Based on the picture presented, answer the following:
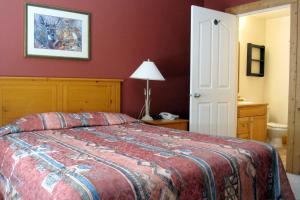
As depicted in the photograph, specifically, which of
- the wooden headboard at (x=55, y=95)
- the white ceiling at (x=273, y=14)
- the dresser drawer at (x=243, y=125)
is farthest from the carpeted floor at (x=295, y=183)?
the white ceiling at (x=273, y=14)

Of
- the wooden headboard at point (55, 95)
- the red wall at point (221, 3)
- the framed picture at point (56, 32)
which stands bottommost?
the wooden headboard at point (55, 95)

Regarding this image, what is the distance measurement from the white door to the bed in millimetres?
1306

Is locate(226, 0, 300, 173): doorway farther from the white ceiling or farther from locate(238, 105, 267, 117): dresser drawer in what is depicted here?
the white ceiling

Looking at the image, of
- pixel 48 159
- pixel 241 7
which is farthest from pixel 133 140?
pixel 241 7

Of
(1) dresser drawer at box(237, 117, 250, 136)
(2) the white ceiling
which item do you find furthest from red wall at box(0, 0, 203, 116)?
(2) the white ceiling

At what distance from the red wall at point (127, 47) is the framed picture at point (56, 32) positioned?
6cm

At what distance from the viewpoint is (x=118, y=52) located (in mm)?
3537

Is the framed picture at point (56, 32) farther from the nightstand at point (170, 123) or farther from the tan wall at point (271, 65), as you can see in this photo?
the tan wall at point (271, 65)

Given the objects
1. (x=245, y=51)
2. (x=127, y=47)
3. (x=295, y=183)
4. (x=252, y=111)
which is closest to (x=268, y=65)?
(x=245, y=51)

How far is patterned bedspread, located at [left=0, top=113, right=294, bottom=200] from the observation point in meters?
1.25

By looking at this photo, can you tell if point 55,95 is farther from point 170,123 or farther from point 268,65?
point 268,65

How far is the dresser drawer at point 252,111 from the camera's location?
448 cm

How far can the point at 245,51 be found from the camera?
5.29 m

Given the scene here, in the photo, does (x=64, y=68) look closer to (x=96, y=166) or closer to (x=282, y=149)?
(x=96, y=166)
